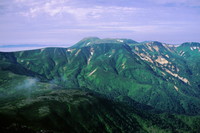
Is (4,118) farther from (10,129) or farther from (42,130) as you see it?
(42,130)

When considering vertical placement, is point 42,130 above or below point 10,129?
below

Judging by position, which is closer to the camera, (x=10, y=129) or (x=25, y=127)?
(x=10, y=129)

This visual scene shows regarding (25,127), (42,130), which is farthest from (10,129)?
(42,130)

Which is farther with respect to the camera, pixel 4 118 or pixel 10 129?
pixel 4 118

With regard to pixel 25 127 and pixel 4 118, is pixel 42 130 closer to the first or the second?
pixel 25 127

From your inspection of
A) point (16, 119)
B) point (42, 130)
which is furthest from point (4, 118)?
point (42, 130)

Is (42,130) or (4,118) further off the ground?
(4,118)

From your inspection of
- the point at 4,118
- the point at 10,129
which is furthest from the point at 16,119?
the point at 10,129
